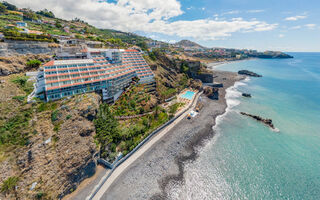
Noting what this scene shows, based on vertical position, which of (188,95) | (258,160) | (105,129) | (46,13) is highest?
(46,13)

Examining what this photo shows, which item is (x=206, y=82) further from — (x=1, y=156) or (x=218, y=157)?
(x=1, y=156)

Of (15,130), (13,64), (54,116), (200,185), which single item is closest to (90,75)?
(54,116)

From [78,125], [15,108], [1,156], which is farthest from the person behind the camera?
[78,125]

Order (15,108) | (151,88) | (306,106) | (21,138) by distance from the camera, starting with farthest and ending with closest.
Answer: (306,106) → (151,88) → (15,108) → (21,138)

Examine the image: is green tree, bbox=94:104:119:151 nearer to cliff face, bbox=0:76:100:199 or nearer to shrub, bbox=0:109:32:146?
cliff face, bbox=0:76:100:199

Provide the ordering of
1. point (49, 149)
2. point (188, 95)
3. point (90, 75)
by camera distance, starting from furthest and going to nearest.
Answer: point (188, 95)
point (90, 75)
point (49, 149)

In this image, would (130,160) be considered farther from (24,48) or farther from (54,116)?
(24,48)

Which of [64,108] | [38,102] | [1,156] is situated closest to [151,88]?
[64,108]
